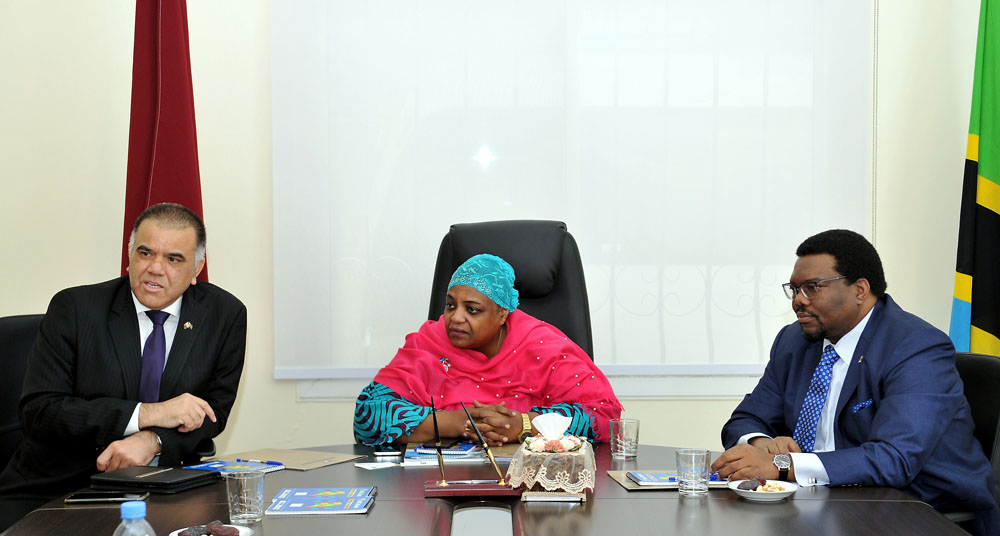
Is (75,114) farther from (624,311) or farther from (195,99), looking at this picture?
(624,311)

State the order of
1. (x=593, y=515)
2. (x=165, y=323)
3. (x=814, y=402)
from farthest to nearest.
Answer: (x=165, y=323)
(x=814, y=402)
(x=593, y=515)

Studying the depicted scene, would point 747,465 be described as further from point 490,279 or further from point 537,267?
point 537,267

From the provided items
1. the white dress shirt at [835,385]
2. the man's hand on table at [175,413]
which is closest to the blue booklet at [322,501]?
the man's hand on table at [175,413]

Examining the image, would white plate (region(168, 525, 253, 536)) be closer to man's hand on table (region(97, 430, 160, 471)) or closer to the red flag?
man's hand on table (region(97, 430, 160, 471))

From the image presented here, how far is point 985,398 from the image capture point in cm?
208

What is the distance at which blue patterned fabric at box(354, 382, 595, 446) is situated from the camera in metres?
2.37

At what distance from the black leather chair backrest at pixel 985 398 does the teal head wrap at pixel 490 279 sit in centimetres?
133

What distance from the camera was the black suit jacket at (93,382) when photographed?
2184mm

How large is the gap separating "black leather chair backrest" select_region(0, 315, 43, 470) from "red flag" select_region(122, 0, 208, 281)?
0.74 m

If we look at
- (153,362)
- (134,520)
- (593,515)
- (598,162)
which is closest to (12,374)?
(153,362)

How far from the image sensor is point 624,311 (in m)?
3.54

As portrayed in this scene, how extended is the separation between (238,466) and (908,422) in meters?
1.58

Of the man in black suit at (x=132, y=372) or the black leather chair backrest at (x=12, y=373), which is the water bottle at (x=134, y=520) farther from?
the black leather chair backrest at (x=12, y=373)

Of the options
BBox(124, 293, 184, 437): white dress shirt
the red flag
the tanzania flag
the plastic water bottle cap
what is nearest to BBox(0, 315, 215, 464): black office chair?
BBox(124, 293, 184, 437): white dress shirt
